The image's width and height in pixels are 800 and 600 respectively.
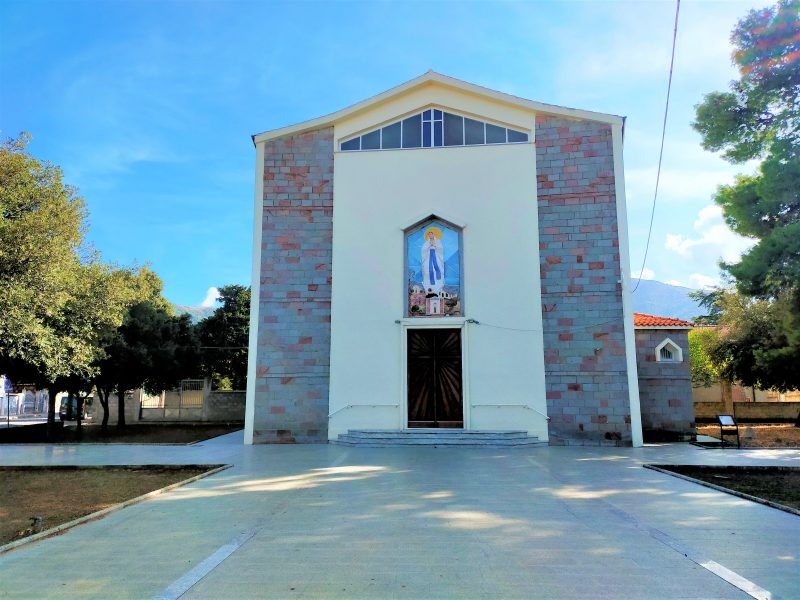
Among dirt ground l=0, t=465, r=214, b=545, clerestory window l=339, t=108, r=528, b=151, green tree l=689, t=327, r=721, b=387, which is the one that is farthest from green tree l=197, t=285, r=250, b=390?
green tree l=689, t=327, r=721, b=387

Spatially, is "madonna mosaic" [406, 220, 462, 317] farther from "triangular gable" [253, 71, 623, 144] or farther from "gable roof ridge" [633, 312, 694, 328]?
"gable roof ridge" [633, 312, 694, 328]

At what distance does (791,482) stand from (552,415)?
6364mm

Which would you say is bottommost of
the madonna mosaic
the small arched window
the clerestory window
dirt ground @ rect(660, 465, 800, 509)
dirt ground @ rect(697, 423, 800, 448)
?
dirt ground @ rect(697, 423, 800, 448)

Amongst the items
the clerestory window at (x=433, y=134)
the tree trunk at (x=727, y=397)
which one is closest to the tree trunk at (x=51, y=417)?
the clerestory window at (x=433, y=134)

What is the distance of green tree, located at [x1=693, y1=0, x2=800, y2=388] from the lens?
12469 mm

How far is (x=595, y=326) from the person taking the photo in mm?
15250

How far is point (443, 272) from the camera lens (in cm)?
1622

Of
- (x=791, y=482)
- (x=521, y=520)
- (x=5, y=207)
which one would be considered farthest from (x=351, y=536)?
(x=5, y=207)

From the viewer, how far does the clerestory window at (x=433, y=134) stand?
16.7 meters

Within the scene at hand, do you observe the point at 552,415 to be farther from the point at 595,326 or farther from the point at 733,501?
the point at 733,501

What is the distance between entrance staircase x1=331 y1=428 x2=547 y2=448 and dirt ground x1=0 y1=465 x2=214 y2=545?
473 centimetres

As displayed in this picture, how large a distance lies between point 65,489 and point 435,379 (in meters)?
9.58

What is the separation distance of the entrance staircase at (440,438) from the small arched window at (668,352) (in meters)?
5.19

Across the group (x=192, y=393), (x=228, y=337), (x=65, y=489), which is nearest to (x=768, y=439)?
(x=65, y=489)
